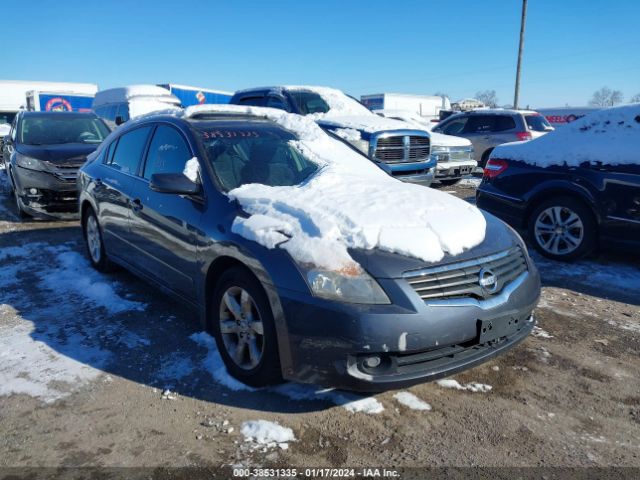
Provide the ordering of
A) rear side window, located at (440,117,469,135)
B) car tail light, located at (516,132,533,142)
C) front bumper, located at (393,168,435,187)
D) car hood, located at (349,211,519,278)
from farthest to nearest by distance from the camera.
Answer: rear side window, located at (440,117,469,135)
car tail light, located at (516,132,533,142)
front bumper, located at (393,168,435,187)
car hood, located at (349,211,519,278)

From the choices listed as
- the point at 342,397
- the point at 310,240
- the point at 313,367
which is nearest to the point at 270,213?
the point at 310,240

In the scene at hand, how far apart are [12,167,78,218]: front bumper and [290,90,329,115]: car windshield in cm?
421

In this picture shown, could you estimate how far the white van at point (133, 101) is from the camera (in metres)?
18.5

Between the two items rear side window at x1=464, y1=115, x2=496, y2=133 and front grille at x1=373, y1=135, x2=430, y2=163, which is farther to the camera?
rear side window at x1=464, y1=115, x2=496, y2=133

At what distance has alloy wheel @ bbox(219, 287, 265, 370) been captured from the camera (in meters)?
2.89

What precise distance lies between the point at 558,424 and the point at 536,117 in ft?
37.2

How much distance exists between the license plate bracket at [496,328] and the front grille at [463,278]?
5.6 inches

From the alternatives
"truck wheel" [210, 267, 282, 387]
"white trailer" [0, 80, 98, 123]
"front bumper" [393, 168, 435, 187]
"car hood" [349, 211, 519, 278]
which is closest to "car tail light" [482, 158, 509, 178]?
"front bumper" [393, 168, 435, 187]

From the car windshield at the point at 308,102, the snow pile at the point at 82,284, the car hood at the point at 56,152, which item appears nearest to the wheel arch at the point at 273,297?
the snow pile at the point at 82,284

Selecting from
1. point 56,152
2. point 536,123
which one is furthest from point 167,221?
point 536,123

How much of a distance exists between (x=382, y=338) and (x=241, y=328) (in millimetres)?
940

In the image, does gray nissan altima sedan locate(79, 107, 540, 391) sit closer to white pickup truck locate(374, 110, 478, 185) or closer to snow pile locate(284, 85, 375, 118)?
snow pile locate(284, 85, 375, 118)

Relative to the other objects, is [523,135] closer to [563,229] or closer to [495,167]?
[495,167]

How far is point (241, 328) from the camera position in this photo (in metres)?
2.99
